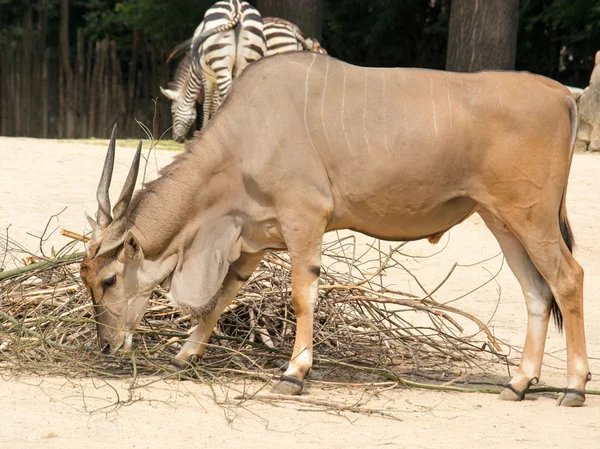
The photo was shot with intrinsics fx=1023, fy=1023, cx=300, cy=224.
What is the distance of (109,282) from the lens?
16.2 ft

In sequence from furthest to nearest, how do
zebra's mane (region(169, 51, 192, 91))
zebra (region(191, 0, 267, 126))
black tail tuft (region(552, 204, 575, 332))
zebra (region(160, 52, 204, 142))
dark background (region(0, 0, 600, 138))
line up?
1. dark background (region(0, 0, 600, 138))
2. zebra's mane (region(169, 51, 192, 91))
3. zebra (region(160, 52, 204, 142))
4. zebra (region(191, 0, 267, 126))
5. black tail tuft (region(552, 204, 575, 332))

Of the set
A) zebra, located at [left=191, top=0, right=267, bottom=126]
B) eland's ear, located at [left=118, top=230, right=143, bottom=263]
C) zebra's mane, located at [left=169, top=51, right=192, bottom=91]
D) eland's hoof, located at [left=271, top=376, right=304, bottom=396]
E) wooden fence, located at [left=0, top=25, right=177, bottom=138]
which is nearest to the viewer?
eland's hoof, located at [left=271, top=376, right=304, bottom=396]

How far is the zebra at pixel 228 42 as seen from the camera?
13.1 m

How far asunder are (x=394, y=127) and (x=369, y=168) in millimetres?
238

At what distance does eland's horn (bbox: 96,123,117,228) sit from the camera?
486 centimetres

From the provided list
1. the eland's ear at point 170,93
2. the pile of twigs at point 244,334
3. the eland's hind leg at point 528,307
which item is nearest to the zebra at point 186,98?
the eland's ear at point 170,93

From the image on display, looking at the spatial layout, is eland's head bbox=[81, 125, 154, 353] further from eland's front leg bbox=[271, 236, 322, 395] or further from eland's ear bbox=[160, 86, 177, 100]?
eland's ear bbox=[160, 86, 177, 100]

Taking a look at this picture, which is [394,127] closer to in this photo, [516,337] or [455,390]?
[455,390]

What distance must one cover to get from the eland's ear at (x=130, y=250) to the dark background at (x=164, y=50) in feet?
28.9

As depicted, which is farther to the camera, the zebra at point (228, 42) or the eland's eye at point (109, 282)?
the zebra at point (228, 42)

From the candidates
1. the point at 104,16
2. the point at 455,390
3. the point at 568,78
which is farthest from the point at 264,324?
the point at 104,16

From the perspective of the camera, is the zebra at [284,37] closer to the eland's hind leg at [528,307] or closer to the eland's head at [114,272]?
the eland's hind leg at [528,307]

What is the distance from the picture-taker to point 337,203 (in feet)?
16.3

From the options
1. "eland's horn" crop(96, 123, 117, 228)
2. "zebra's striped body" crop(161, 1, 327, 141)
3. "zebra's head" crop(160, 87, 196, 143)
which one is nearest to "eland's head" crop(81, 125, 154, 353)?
"eland's horn" crop(96, 123, 117, 228)
